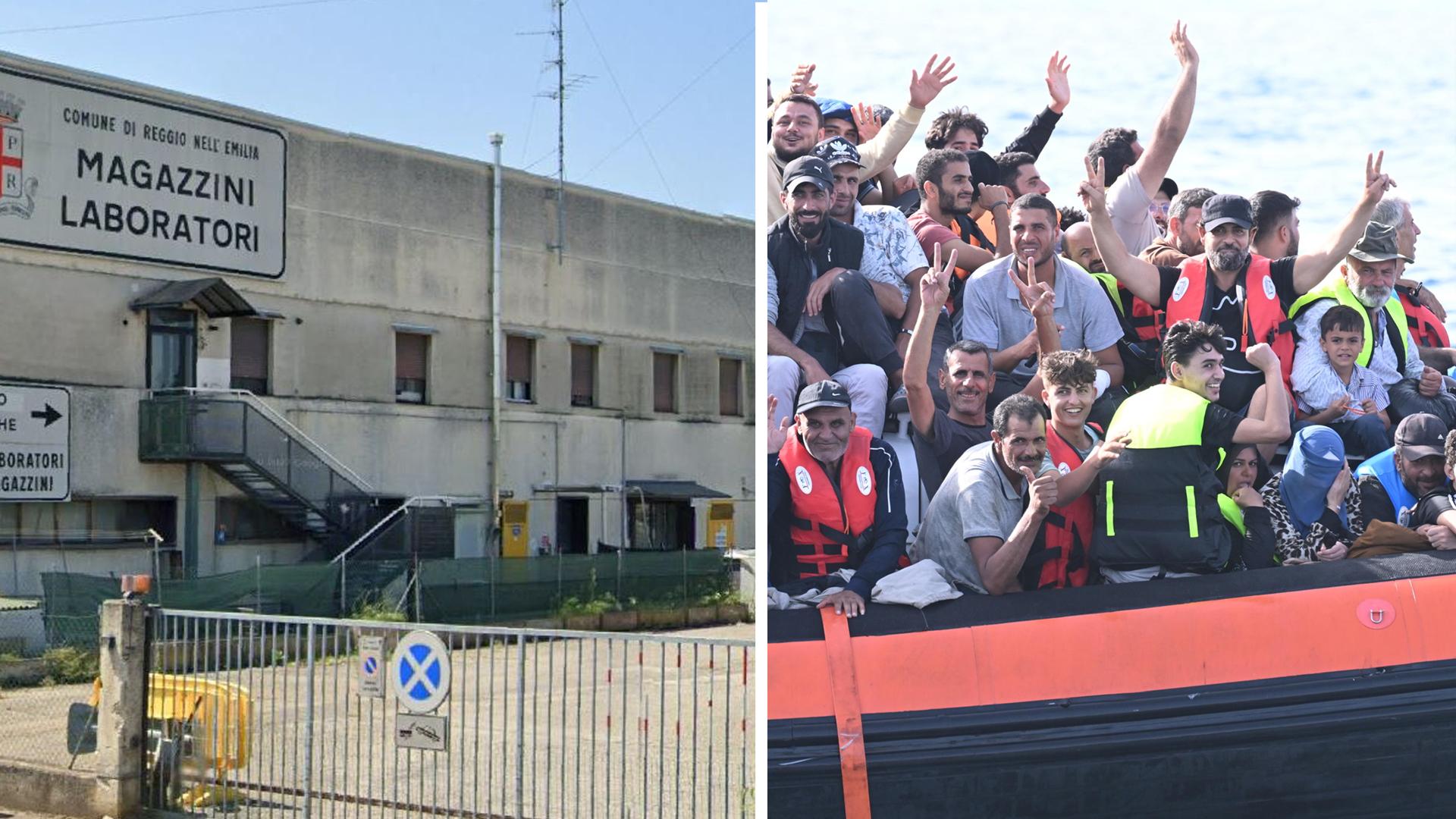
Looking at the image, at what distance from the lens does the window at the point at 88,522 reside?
25.6 m

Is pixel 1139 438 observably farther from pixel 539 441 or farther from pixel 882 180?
pixel 539 441

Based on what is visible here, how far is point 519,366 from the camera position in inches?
1419

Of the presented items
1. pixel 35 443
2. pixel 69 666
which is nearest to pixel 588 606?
pixel 35 443

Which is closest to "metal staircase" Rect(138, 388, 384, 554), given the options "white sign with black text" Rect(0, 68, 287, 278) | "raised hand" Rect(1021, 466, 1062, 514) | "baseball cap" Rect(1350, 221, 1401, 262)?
"white sign with black text" Rect(0, 68, 287, 278)

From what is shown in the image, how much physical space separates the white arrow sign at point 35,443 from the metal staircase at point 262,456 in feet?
7.02

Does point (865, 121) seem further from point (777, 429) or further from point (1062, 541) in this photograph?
point (1062, 541)

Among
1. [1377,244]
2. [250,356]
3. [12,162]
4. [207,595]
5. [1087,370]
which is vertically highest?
[12,162]

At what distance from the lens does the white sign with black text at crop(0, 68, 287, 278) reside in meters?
25.5

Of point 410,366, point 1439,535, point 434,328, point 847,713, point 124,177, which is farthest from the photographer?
point 434,328

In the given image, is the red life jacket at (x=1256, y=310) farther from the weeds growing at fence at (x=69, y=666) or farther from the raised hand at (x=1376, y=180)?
the weeds growing at fence at (x=69, y=666)

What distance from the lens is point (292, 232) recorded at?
30844 mm

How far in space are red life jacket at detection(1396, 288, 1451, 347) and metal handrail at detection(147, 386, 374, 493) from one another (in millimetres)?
24988

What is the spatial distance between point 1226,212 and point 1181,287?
14.4 inches

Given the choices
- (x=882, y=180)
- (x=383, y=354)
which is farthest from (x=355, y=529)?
(x=882, y=180)
